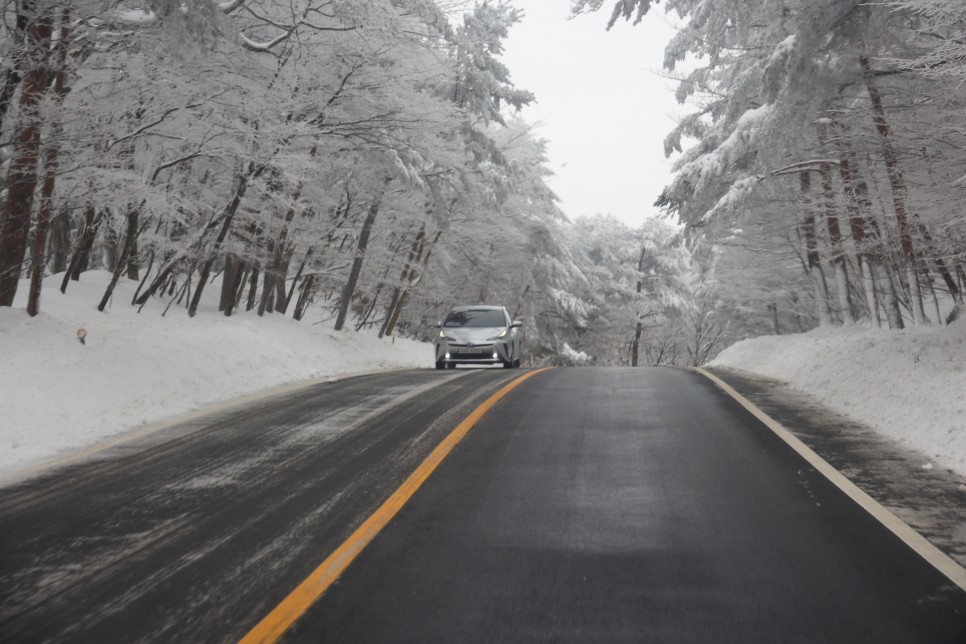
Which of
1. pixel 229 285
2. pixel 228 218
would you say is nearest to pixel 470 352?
pixel 229 285

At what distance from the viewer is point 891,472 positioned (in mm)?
6039

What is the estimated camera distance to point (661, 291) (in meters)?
48.0

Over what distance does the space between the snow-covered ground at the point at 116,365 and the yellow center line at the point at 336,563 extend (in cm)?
347

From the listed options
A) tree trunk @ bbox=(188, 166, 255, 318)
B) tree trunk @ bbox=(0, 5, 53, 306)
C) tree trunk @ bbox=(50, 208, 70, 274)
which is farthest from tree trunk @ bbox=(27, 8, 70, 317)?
tree trunk @ bbox=(50, 208, 70, 274)

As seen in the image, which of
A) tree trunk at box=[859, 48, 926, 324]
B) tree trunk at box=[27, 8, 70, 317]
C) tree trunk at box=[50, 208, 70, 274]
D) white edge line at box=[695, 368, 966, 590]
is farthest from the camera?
tree trunk at box=[50, 208, 70, 274]

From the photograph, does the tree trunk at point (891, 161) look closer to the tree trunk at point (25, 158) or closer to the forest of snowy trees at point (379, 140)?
the forest of snowy trees at point (379, 140)

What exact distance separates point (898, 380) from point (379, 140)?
10.5 metres

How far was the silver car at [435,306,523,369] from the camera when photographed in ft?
59.1

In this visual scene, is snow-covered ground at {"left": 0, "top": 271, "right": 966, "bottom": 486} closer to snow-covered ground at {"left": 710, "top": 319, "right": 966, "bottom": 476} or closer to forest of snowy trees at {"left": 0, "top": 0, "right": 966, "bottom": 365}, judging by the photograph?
snow-covered ground at {"left": 710, "top": 319, "right": 966, "bottom": 476}

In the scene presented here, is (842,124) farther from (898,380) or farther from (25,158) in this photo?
(25,158)

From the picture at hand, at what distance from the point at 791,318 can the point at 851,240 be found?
82.7ft

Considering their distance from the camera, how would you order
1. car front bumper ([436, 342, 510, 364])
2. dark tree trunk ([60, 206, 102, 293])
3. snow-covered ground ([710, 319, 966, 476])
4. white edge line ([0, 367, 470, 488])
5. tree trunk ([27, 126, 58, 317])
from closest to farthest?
1. white edge line ([0, 367, 470, 488])
2. snow-covered ground ([710, 319, 966, 476])
3. tree trunk ([27, 126, 58, 317])
4. dark tree trunk ([60, 206, 102, 293])
5. car front bumper ([436, 342, 510, 364])

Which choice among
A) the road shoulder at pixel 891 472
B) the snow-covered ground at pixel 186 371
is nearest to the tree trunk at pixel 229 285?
the snow-covered ground at pixel 186 371

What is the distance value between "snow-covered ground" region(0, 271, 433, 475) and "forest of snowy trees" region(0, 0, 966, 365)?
22.8 inches
